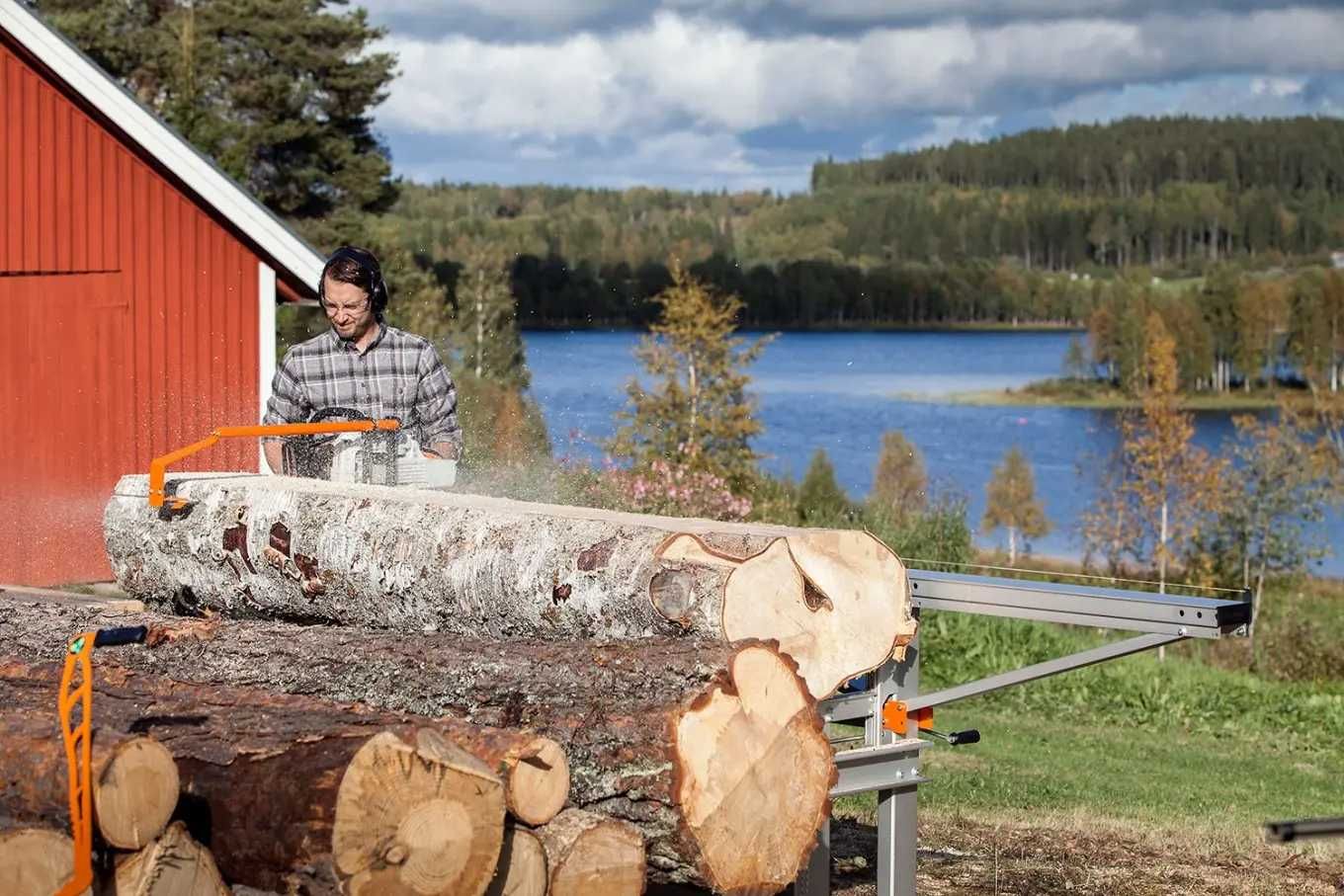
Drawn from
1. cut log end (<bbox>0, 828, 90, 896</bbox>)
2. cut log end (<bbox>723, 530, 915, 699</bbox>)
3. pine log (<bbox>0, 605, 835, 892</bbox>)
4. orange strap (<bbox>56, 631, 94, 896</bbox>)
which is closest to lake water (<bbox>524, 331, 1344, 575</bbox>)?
cut log end (<bbox>723, 530, 915, 699</bbox>)

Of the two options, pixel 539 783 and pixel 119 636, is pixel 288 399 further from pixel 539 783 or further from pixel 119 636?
pixel 539 783

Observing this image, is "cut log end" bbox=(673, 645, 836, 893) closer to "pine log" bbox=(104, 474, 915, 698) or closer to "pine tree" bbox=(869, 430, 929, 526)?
"pine log" bbox=(104, 474, 915, 698)

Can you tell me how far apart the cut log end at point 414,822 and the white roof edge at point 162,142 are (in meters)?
7.57

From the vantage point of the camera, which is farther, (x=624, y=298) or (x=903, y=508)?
(x=624, y=298)

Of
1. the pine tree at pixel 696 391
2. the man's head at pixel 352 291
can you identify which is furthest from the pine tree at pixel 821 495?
the man's head at pixel 352 291

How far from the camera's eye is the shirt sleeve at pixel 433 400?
22.0 feet

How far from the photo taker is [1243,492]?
26281 millimetres

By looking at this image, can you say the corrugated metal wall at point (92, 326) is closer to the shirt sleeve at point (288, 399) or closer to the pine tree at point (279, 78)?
the shirt sleeve at point (288, 399)

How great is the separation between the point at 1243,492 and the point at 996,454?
52.3 metres

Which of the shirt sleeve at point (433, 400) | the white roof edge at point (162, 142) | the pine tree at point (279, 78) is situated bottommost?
the shirt sleeve at point (433, 400)

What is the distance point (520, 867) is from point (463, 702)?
0.67m

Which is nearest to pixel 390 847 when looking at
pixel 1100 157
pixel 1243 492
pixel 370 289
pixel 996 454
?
pixel 370 289

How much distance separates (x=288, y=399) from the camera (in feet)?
22.2

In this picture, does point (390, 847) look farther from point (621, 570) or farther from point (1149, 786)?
point (1149, 786)
